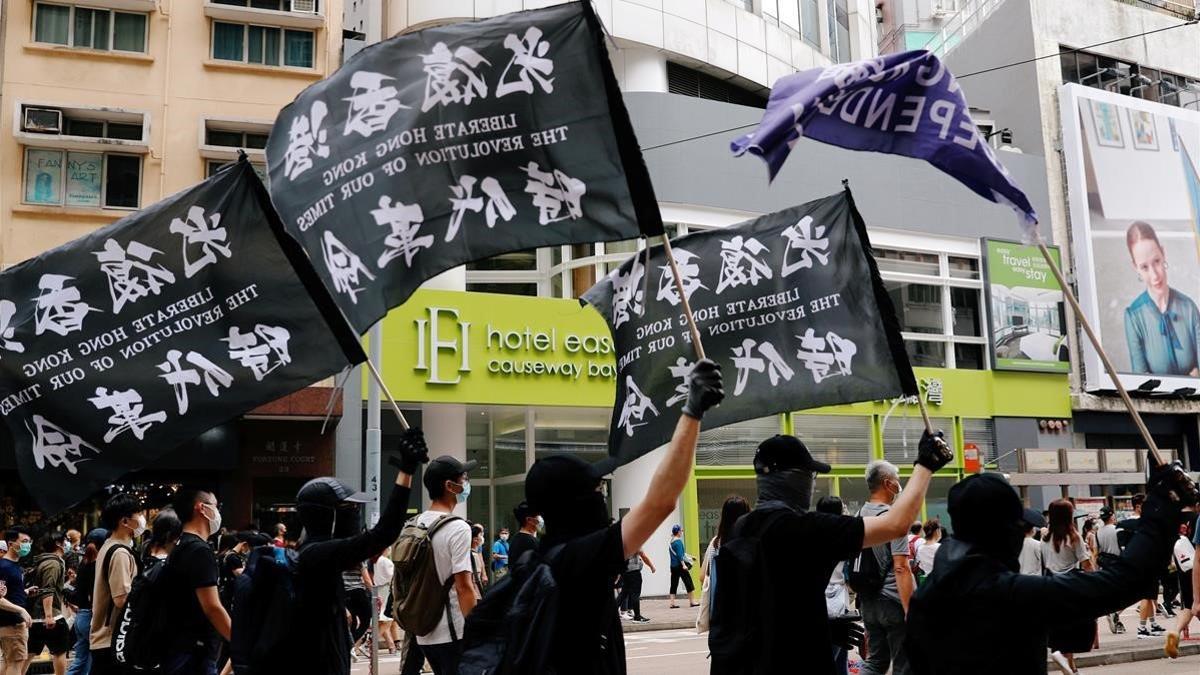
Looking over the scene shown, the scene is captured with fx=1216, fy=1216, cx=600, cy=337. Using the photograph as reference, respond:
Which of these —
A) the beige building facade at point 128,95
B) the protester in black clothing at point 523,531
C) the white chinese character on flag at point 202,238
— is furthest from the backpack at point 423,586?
the beige building facade at point 128,95

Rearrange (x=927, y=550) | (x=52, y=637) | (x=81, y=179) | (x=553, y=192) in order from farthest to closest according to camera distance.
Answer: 1. (x=81, y=179)
2. (x=52, y=637)
3. (x=927, y=550)
4. (x=553, y=192)

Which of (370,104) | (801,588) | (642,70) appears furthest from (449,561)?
(642,70)

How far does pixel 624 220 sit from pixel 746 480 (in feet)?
73.8

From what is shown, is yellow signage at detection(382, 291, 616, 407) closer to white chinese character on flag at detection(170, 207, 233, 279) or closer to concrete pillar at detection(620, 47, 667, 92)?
concrete pillar at detection(620, 47, 667, 92)

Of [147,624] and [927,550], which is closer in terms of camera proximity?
[147,624]

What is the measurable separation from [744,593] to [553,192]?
2.04 metres

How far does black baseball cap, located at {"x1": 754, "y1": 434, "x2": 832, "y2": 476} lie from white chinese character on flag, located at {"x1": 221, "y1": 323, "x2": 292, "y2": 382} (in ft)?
8.73

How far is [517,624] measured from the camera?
12.3 ft

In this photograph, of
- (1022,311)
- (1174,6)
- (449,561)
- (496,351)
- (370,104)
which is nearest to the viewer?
(370,104)

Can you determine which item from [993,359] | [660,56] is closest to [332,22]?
[660,56]

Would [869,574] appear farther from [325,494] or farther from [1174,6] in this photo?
[1174,6]

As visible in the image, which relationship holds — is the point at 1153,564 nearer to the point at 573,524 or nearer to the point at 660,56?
the point at 573,524

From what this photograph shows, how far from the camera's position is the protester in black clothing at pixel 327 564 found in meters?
4.86

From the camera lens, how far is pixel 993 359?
30750mm
